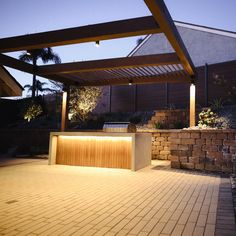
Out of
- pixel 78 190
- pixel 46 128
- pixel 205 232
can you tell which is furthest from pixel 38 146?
pixel 205 232

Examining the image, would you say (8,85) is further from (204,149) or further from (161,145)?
(161,145)

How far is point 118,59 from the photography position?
8.77 meters

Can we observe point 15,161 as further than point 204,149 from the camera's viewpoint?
Yes

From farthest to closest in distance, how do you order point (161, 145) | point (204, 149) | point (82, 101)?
point (82, 101)
point (161, 145)
point (204, 149)

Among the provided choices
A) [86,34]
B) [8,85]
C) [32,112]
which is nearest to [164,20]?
[86,34]

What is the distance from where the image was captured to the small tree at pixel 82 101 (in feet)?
49.2

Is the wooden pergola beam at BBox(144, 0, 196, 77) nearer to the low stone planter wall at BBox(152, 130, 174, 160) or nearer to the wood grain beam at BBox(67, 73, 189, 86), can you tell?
the wood grain beam at BBox(67, 73, 189, 86)

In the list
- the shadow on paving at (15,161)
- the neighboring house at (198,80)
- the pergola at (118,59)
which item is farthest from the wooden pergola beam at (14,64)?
the neighboring house at (198,80)

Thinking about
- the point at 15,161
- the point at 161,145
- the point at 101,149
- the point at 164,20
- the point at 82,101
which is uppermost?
the point at 164,20

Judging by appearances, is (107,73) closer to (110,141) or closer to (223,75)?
(110,141)

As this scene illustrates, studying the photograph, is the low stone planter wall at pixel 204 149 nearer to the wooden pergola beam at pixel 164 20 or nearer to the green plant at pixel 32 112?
the wooden pergola beam at pixel 164 20

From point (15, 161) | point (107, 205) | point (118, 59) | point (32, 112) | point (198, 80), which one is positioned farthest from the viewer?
point (32, 112)

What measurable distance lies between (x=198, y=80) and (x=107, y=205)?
11.4 meters

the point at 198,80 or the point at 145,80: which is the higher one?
the point at 198,80
